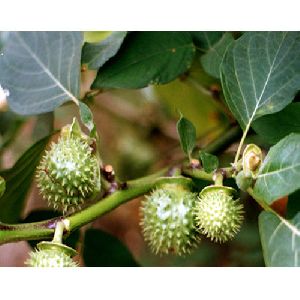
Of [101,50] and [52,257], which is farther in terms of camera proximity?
[101,50]

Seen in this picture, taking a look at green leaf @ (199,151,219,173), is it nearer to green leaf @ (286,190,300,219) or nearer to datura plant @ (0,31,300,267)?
datura plant @ (0,31,300,267)

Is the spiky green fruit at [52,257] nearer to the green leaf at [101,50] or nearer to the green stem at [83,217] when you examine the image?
the green stem at [83,217]

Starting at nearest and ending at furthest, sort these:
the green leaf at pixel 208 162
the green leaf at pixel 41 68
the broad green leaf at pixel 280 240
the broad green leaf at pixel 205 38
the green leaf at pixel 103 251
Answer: the broad green leaf at pixel 280 240 < the green leaf at pixel 208 162 < the green leaf at pixel 41 68 < the broad green leaf at pixel 205 38 < the green leaf at pixel 103 251

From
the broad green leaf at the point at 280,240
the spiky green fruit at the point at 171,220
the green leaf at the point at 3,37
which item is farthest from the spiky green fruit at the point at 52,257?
the green leaf at the point at 3,37

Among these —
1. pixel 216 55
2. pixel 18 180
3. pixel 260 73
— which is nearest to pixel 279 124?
pixel 260 73

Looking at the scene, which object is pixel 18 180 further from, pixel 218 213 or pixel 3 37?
pixel 218 213
